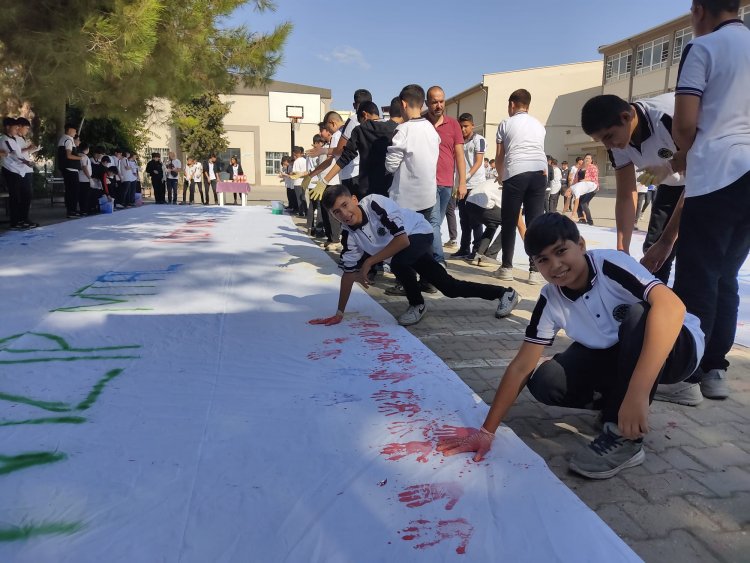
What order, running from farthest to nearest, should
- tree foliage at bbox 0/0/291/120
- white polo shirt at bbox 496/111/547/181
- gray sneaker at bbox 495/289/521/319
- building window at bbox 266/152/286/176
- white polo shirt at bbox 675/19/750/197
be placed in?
building window at bbox 266/152/286/176, tree foliage at bbox 0/0/291/120, white polo shirt at bbox 496/111/547/181, gray sneaker at bbox 495/289/521/319, white polo shirt at bbox 675/19/750/197

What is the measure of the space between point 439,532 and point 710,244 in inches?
55.3

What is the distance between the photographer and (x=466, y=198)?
548 centimetres

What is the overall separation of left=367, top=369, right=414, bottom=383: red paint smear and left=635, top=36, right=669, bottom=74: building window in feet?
79.1

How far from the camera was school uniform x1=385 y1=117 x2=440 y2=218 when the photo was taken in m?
3.86

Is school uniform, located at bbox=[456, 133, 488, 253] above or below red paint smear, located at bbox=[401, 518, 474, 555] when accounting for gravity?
above

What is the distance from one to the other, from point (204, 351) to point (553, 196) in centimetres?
1165

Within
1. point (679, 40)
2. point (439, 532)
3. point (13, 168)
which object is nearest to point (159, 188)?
point (13, 168)

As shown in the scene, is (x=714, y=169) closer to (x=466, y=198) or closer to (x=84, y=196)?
(x=466, y=198)

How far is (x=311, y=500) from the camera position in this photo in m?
1.40

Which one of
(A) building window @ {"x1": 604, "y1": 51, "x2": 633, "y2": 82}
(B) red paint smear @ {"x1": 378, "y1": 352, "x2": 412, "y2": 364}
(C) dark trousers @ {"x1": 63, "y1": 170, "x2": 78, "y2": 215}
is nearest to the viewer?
(B) red paint smear @ {"x1": 378, "y1": 352, "x2": 412, "y2": 364}

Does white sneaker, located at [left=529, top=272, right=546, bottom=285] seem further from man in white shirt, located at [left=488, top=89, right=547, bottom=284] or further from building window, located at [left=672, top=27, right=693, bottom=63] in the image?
building window, located at [left=672, top=27, right=693, bottom=63]

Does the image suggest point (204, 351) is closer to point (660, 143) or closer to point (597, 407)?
point (597, 407)

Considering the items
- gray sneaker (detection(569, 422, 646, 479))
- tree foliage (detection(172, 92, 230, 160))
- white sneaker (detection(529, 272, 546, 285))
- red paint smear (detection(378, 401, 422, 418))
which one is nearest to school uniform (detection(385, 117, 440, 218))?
white sneaker (detection(529, 272, 546, 285))

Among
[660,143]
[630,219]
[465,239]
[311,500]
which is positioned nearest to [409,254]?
[630,219]
